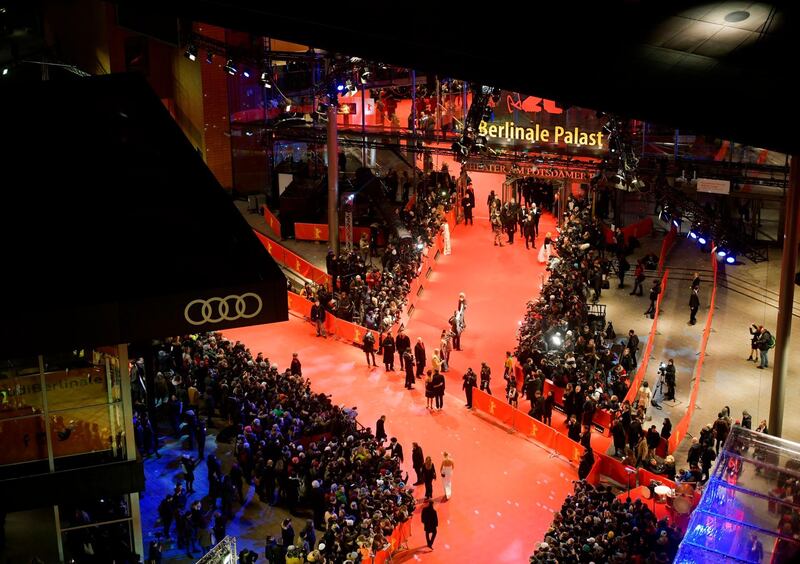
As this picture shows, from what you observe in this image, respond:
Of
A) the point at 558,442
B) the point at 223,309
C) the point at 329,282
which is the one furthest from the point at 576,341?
the point at 223,309

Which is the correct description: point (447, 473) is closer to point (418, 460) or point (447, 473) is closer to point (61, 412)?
point (418, 460)

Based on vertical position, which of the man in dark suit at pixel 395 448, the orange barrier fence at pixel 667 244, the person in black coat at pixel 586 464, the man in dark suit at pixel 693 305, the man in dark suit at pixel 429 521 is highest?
the orange barrier fence at pixel 667 244

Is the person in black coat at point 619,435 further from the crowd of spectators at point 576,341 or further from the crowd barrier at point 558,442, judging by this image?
the crowd of spectators at point 576,341

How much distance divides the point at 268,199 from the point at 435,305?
12.2m

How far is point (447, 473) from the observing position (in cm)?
2191

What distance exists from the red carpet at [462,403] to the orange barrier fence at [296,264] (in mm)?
2433

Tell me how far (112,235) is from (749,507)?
10905 mm

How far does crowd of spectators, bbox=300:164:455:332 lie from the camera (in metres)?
30.2

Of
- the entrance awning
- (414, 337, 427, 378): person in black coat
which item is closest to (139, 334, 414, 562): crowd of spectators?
(414, 337, 427, 378): person in black coat

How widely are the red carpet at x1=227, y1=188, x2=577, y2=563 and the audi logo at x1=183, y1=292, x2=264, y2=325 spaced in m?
8.42

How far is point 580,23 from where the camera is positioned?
15.7 metres

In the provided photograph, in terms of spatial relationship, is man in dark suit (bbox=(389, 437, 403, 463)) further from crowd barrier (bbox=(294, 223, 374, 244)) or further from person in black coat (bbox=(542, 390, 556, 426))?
crowd barrier (bbox=(294, 223, 374, 244))

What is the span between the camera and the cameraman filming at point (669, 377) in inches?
1017

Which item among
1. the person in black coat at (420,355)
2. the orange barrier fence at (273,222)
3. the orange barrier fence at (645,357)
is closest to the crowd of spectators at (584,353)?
the orange barrier fence at (645,357)
